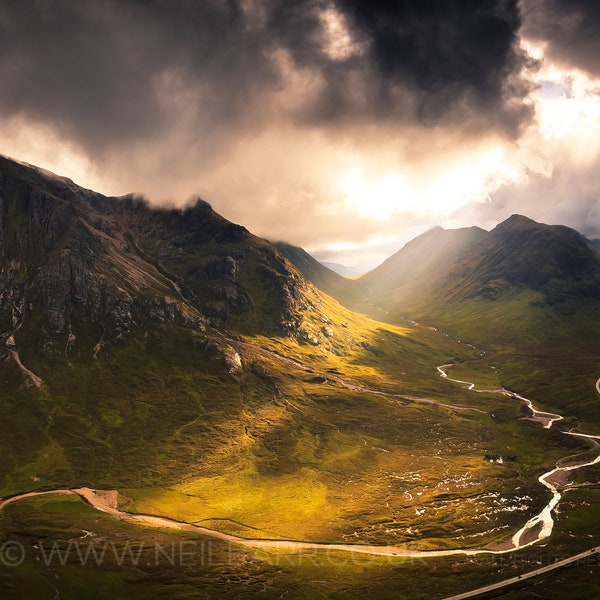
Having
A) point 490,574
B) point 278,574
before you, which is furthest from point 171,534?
point 490,574

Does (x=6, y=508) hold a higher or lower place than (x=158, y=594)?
higher

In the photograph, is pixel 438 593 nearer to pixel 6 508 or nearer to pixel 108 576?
pixel 108 576

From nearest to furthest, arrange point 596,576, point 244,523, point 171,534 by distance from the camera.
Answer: point 596,576 < point 171,534 < point 244,523

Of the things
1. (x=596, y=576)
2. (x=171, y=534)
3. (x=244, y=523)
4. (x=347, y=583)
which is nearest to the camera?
(x=596, y=576)

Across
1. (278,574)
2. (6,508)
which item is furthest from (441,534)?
(6,508)

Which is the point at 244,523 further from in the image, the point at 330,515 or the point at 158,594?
the point at 158,594

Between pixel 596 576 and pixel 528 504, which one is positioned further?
pixel 528 504
